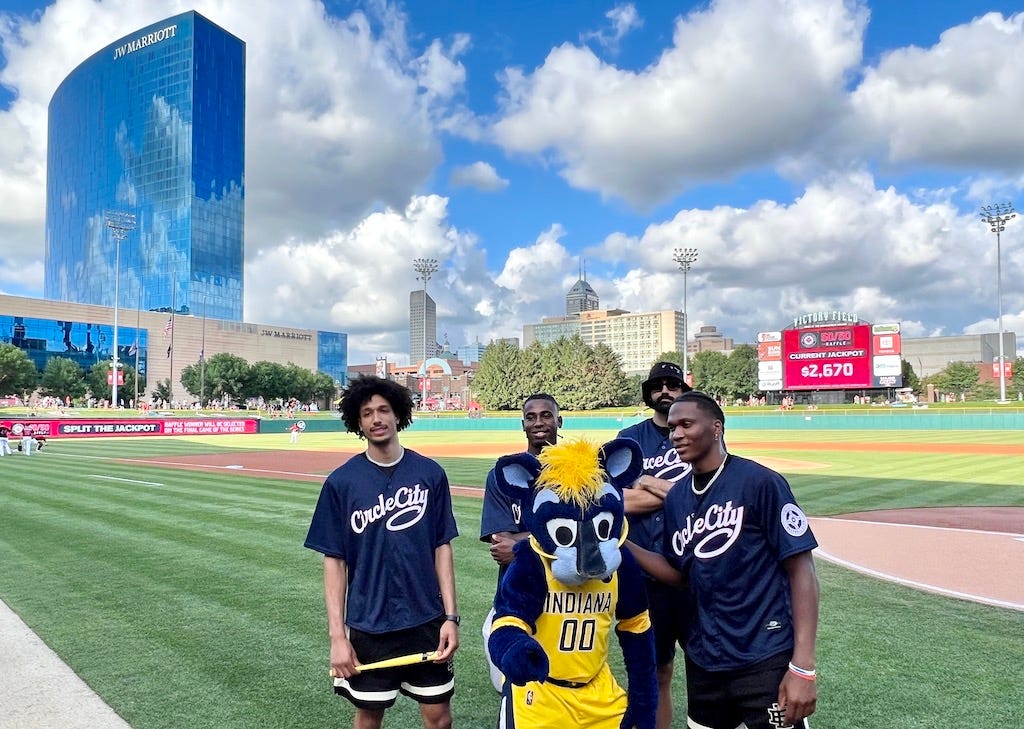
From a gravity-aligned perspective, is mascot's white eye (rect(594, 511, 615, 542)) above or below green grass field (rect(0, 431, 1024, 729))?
above

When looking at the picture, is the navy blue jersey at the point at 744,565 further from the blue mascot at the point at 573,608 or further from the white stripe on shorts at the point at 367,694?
the white stripe on shorts at the point at 367,694

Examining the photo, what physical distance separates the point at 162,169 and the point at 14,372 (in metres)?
68.7

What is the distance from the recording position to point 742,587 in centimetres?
289

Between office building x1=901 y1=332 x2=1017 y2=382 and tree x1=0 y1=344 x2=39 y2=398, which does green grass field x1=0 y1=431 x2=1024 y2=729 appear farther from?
office building x1=901 y1=332 x2=1017 y2=382

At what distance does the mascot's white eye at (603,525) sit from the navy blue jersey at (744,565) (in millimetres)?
548

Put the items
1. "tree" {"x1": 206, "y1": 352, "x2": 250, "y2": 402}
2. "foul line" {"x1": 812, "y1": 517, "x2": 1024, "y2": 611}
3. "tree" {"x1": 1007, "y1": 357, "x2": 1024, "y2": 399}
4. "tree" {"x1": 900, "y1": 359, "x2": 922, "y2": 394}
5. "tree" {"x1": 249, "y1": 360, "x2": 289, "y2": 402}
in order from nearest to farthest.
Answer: "foul line" {"x1": 812, "y1": 517, "x2": 1024, "y2": 611} → "tree" {"x1": 206, "y1": 352, "x2": 250, "y2": 402} → "tree" {"x1": 249, "y1": 360, "x2": 289, "y2": 402} → "tree" {"x1": 1007, "y1": 357, "x2": 1024, "y2": 399} → "tree" {"x1": 900, "y1": 359, "x2": 922, "y2": 394}

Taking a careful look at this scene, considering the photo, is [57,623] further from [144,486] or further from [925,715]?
[144,486]

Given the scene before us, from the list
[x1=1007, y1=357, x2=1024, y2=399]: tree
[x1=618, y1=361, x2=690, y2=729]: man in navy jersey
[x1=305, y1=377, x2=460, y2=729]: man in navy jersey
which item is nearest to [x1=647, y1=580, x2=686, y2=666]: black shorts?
[x1=618, y1=361, x2=690, y2=729]: man in navy jersey

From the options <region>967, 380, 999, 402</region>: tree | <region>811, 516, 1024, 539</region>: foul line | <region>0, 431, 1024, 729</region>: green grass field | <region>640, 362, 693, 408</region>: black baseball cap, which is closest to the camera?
<region>640, 362, 693, 408</region>: black baseball cap

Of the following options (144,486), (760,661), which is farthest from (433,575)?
(144,486)

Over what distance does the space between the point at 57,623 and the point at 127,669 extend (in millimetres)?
1718

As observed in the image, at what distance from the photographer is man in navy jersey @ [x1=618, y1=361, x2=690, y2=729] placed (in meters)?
3.46

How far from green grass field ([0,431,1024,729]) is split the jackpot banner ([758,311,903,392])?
2509 inches

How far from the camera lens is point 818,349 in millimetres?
73625
